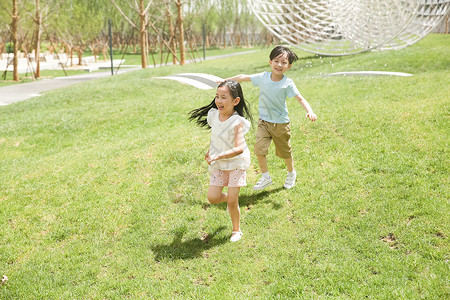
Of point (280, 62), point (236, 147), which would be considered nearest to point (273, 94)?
point (280, 62)

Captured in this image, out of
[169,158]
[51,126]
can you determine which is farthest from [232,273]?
[51,126]

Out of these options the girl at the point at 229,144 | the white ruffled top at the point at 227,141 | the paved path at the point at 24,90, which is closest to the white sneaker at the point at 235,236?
the girl at the point at 229,144

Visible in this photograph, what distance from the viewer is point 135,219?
4797 millimetres

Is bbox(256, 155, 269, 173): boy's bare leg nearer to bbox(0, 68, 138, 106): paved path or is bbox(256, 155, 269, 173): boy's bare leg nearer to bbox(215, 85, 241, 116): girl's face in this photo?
bbox(215, 85, 241, 116): girl's face

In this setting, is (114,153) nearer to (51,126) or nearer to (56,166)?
(56,166)

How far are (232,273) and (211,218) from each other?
1047 millimetres

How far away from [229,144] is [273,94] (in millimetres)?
926

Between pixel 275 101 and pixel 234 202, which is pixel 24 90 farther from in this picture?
pixel 234 202

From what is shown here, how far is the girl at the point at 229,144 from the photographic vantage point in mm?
3799

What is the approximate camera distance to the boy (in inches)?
168

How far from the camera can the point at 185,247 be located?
420 centimetres

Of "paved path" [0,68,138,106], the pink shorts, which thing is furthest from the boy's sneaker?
"paved path" [0,68,138,106]

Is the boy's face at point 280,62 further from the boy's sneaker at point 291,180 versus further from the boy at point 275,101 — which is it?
the boy's sneaker at point 291,180

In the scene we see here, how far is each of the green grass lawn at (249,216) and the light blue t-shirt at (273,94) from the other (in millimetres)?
984
